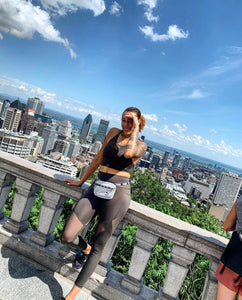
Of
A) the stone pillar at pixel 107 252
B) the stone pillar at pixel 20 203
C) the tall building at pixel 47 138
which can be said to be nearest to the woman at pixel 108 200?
the stone pillar at pixel 107 252

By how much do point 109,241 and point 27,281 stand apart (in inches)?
43.2

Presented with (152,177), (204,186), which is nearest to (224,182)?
(204,186)

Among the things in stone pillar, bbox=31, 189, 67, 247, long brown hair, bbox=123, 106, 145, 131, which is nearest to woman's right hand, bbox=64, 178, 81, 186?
stone pillar, bbox=31, 189, 67, 247

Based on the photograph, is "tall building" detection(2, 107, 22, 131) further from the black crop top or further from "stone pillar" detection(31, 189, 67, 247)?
the black crop top

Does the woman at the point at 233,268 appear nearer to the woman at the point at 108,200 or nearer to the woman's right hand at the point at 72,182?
the woman at the point at 108,200

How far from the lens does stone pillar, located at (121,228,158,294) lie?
2.58 m

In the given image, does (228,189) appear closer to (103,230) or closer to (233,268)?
(233,268)

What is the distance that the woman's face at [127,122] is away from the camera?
99.3 inches

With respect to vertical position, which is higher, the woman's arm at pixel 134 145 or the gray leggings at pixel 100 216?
the woman's arm at pixel 134 145

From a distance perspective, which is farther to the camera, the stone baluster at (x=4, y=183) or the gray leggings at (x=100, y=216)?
the stone baluster at (x=4, y=183)

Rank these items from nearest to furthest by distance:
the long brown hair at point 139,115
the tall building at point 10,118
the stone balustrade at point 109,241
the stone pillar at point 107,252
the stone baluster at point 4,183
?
the stone balustrade at point 109,241
the long brown hair at point 139,115
the stone pillar at point 107,252
the stone baluster at point 4,183
the tall building at point 10,118

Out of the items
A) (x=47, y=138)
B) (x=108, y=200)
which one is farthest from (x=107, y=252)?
(x=47, y=138)

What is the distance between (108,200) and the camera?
2369 mm

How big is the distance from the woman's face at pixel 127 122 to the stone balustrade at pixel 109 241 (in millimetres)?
985
